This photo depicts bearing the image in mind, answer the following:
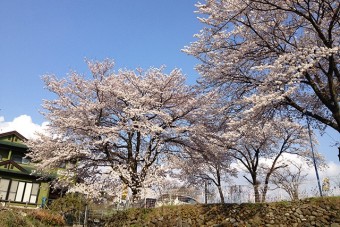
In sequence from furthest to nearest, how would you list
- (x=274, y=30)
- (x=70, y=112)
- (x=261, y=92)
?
(x=70, y=112), (x=274, y=30), (x=261, y=92)

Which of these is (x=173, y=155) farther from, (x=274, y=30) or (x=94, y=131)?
(x=274, y=30)

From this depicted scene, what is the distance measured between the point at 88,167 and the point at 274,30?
14.8 m

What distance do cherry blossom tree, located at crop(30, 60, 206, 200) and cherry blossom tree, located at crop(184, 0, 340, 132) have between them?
16.1 ft

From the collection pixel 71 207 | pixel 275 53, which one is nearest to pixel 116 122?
pixel 71 207

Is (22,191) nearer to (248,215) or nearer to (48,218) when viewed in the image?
(48,218)

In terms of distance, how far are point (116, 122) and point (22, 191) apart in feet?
55.1

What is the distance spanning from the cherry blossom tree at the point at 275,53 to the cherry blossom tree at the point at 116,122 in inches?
193

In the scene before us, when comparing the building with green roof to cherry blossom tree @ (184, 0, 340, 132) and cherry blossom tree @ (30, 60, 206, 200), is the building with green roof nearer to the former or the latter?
cherry blossom tree @ (30, 60, 206, 200)

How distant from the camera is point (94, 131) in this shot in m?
18.4

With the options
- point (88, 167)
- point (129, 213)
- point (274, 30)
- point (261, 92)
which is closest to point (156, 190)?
point (129, 213)

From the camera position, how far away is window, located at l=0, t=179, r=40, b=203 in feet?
97.3

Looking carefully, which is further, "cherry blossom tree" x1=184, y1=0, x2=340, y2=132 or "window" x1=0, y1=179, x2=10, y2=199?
"window" x1=0, y1=179, x2=10, y2=199

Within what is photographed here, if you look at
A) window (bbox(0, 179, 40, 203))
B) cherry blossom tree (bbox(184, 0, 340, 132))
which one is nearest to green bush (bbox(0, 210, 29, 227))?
cherry blossom tree (bbox(184, 0, 340, 132))

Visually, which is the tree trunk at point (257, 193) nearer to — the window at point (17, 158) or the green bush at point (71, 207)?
the green bush at point (71, 207)
